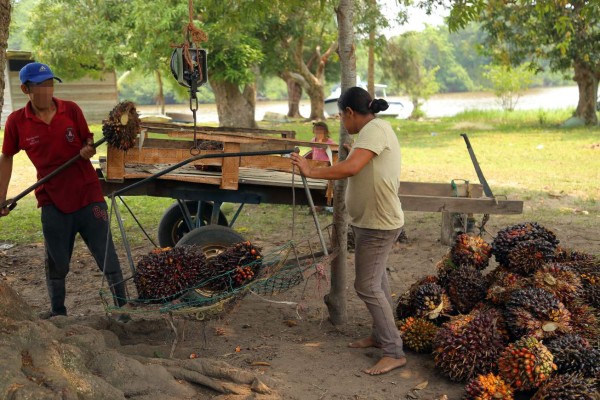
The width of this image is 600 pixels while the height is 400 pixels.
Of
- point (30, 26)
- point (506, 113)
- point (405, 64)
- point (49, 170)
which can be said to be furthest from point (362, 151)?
point (405, 64)

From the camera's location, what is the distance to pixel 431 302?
16.1ft

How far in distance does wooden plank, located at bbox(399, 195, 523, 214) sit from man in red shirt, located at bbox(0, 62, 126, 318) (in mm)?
2939

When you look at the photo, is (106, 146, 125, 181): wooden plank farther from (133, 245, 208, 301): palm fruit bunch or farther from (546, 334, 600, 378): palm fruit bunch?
(546, 334, 600, 378): palm fruit bunch

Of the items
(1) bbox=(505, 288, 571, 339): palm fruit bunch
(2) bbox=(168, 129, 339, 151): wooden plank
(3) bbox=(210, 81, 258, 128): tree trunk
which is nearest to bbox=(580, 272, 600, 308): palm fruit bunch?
(1) bbox=(505, 288, 571, 339): palm fruit bunch

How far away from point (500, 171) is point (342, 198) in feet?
30.1

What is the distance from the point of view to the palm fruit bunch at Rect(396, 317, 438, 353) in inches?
188

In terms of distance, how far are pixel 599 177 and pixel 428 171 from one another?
130 inches

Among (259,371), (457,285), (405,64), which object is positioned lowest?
(259,371)

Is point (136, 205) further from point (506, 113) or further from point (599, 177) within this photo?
point (506, 113)

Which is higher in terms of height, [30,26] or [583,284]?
[30,26]

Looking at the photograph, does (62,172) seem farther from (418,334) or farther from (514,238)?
(514,238)

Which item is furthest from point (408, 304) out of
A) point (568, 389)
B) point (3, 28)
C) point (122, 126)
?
point (3, 28)

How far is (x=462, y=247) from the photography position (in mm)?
5355

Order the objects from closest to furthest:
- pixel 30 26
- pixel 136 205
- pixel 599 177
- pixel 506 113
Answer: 1. pixel 136 205
2. pixel 599 177
3. pixel 30 26
4. pixel 506 113
